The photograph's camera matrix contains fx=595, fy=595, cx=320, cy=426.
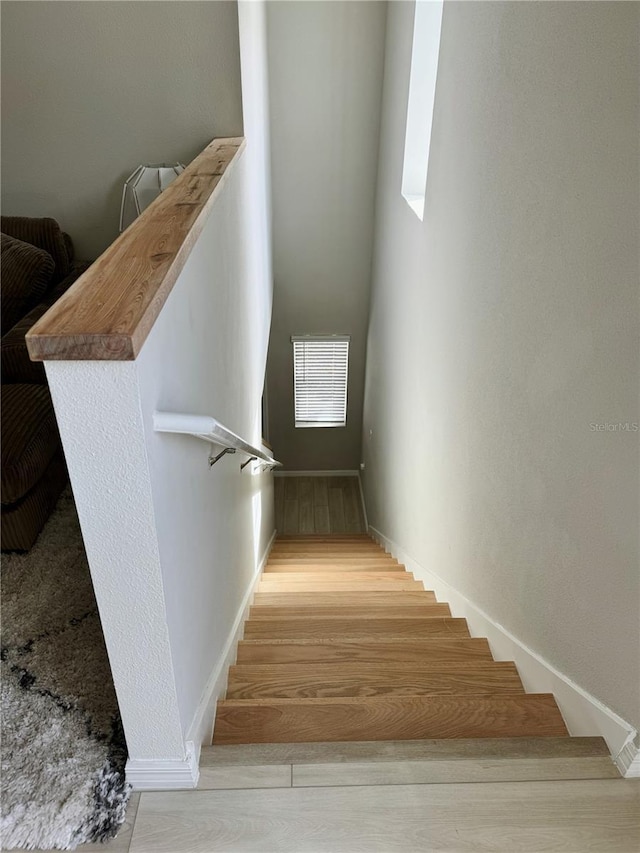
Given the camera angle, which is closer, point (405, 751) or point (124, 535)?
point (124, 535)

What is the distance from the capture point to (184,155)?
2.93 m

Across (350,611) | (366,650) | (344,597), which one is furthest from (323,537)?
(366,650)

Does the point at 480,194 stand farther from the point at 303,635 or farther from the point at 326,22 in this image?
the point at 326,22

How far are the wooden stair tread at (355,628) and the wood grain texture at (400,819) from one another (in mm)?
893

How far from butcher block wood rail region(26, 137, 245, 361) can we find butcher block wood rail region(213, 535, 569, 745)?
111 centimetres

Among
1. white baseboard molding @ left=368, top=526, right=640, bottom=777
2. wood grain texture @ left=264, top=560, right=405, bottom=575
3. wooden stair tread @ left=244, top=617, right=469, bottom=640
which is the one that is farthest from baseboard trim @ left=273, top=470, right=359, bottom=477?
wooden stair tread @ left=244, top=617, right=469, bottom=640

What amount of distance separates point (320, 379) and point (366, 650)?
4.35m

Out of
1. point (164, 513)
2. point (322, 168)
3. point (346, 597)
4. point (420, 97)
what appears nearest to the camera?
point (164, 513)

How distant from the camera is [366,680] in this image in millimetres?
1784

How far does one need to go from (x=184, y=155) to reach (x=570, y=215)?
7.19 ft

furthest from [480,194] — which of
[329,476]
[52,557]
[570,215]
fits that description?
[329,476]

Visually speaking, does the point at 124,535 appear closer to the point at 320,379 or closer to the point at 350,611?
the point at 350,611

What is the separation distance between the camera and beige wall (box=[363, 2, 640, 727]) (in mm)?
1191

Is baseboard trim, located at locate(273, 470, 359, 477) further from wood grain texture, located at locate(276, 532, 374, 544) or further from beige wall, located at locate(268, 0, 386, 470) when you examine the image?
wood grain texture, located at locate(276, 532, 374, 544)
